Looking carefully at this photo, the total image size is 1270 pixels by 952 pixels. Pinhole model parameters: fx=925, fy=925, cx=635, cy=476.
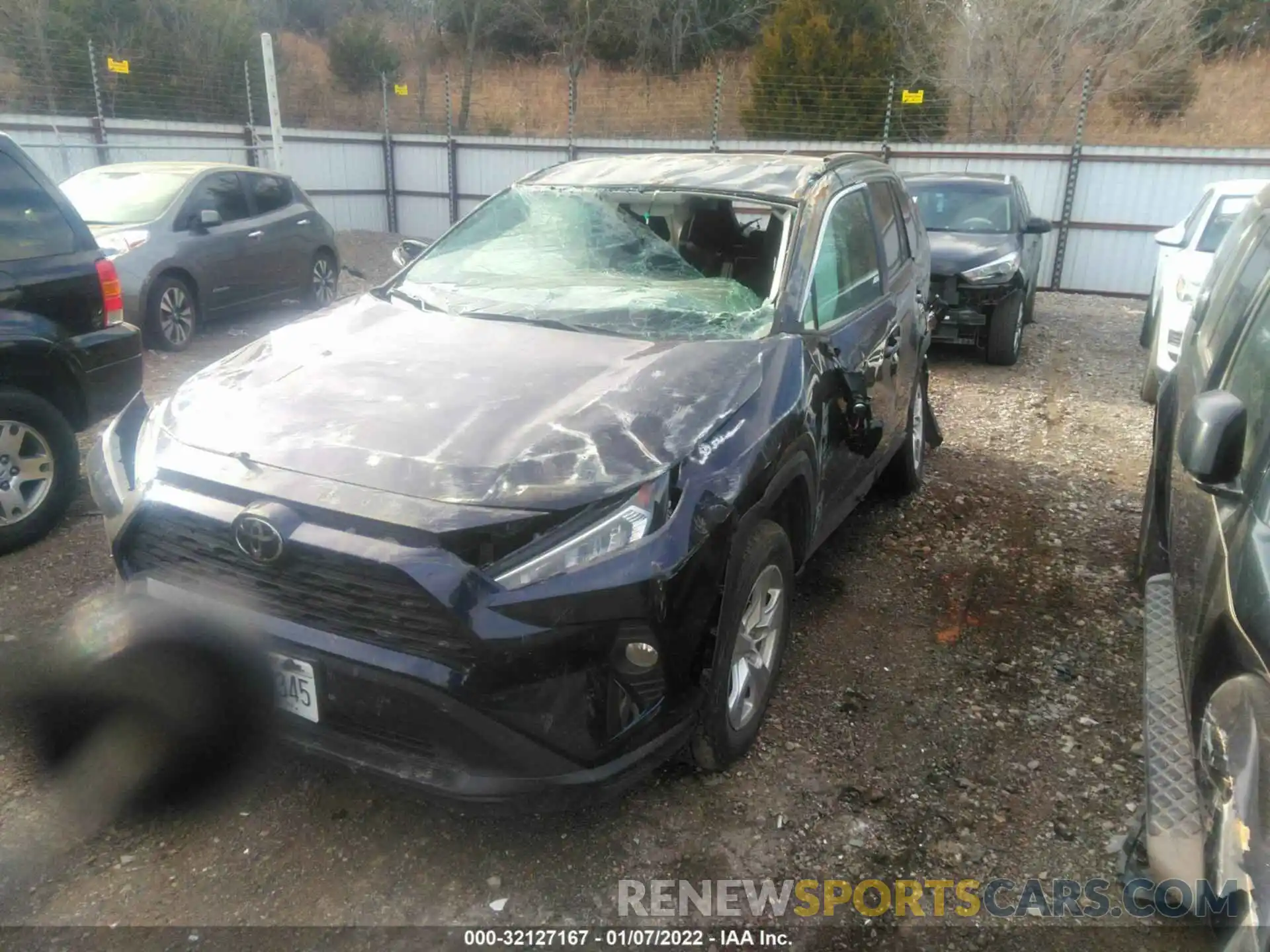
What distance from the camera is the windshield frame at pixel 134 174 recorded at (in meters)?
7.96

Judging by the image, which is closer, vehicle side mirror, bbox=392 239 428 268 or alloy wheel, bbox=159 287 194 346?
vehicle side mirror, bbox=392 239 428 268

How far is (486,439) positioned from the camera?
2469 millimetres

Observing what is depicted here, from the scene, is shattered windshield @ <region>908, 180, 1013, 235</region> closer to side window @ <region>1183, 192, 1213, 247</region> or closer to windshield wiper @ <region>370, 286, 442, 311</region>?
side window @ <region>1183, 192, 1213, 247</region>

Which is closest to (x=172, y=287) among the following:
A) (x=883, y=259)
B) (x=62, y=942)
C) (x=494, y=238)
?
(x=494, y=238)

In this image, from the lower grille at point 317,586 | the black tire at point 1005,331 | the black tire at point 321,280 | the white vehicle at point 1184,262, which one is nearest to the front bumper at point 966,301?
the black tire at point 1005,331

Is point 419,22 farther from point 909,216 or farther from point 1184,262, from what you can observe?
point 909,216

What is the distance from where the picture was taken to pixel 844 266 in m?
3.88

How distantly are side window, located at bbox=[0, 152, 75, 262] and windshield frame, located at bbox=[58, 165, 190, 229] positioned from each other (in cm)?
411

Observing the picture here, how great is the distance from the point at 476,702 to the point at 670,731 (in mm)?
550

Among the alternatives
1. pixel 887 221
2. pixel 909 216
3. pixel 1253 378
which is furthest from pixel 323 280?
pixel 1253 378

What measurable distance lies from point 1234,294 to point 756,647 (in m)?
2.23

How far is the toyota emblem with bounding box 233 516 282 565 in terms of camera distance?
223 cm

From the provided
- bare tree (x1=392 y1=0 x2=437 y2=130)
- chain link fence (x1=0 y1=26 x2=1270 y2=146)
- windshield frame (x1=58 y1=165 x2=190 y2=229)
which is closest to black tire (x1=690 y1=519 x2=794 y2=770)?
windshield frame (x1=58 y1=165 x2=190 y2=229)

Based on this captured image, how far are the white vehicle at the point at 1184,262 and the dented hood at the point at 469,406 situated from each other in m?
4.91
